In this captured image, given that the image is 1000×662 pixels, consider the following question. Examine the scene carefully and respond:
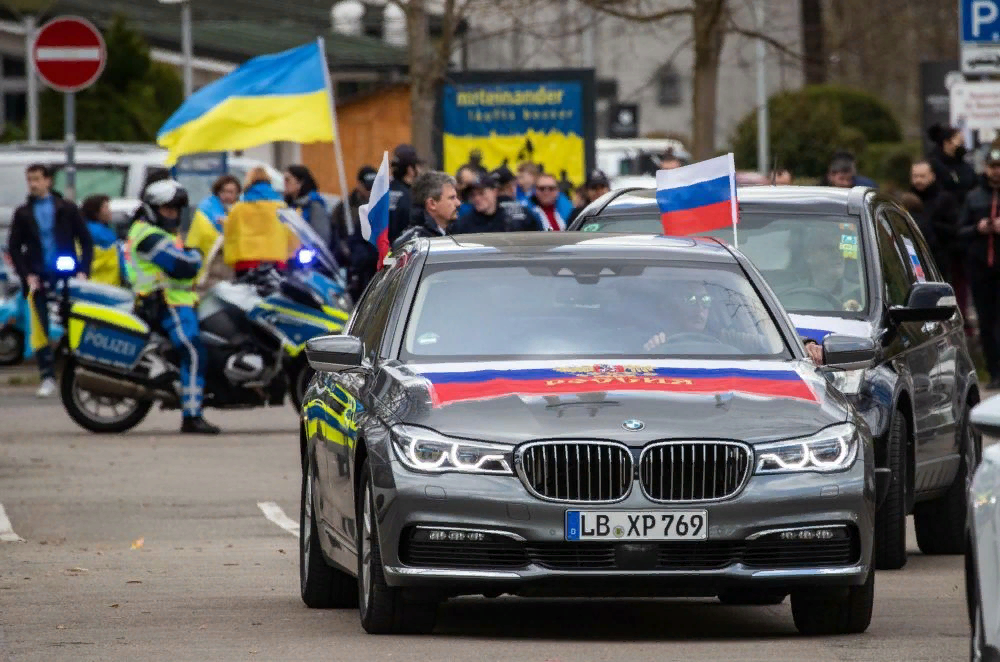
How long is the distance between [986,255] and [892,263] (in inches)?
422

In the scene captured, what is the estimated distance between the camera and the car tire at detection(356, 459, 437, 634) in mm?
8508

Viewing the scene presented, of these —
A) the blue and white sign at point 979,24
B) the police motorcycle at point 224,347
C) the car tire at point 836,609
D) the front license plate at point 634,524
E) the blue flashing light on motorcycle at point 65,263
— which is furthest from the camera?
the blue flashing light on motorcycle at point 65,263

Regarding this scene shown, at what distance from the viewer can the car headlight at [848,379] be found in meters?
10.5

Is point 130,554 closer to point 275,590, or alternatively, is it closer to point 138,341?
point 275,590

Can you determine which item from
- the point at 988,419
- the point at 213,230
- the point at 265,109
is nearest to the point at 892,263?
the point at 988,419

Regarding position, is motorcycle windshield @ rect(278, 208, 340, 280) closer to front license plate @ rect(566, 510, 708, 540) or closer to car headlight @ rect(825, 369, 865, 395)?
car headlight @ rect(825, 369, 865, 395)

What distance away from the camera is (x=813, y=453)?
8.32 metres

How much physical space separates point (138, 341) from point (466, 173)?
10.3ft

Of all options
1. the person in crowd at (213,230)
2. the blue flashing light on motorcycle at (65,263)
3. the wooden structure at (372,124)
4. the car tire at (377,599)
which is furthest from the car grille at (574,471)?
the wooden structure at (372,124)

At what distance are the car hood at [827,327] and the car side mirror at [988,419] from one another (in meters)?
4.60

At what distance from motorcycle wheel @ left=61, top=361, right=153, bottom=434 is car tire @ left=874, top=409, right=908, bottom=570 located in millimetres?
9737

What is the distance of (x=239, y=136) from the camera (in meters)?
21.5

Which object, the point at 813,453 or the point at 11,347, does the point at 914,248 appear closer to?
the point at 813,453

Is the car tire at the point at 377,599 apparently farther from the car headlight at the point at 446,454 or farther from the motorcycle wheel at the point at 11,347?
the motorcycle wheel at the point at 11,347
